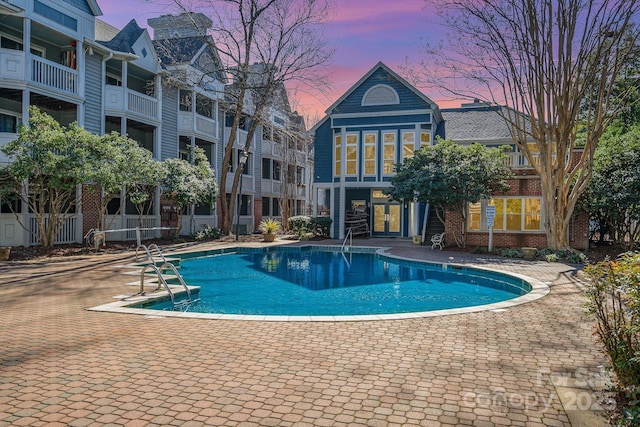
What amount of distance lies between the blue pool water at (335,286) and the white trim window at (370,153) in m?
7.18

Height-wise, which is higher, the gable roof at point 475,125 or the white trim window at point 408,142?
the gable roof at point 475,125

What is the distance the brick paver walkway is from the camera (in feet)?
10.6

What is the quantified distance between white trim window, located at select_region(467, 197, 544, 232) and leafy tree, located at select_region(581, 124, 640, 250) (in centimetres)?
189

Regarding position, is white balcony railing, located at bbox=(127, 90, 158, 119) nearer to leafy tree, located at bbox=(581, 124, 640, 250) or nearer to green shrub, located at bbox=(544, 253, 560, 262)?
green shrub, located at bbox=(544, 253, 560, 262)

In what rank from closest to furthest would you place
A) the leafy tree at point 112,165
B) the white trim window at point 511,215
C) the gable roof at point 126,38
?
1. the leafy tree at point 112,165
2. the white trim window at point 511,215
3. the gable roof at point 126,38

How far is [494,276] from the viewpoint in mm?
11406

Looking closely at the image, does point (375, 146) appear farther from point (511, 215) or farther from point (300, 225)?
point (511, 215)

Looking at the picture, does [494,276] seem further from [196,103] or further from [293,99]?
[293,99]

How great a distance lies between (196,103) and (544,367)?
2327cm

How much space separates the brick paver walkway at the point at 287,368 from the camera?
322cm

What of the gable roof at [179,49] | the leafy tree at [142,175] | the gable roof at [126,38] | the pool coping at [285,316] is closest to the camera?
the pool coping at [285,316]

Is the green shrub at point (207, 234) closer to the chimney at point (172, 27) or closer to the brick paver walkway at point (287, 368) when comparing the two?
the chimney at point (172, 27)

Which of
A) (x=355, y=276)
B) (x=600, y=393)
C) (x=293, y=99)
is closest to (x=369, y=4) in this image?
(x=355, y=276)

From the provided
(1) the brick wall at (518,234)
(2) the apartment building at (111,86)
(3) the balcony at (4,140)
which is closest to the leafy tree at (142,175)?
(2) the apartment building at (111,86)
